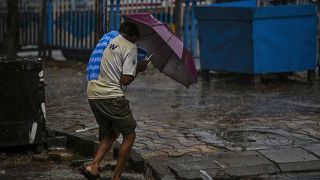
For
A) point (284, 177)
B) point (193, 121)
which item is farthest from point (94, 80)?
point (193, 121)

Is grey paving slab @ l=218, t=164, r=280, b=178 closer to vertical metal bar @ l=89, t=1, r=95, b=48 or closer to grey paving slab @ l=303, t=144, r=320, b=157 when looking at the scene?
grey paving slab @ l=303, t=144, r=320, b=157

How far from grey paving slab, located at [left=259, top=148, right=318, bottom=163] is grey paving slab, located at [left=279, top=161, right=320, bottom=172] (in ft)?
0.37

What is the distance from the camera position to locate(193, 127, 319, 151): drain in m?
7.38

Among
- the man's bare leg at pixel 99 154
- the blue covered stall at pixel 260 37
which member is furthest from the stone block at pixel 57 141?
the blue covered stall at pixel 260 37

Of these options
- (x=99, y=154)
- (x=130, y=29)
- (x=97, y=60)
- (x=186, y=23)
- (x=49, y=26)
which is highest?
(x=130, y=29)

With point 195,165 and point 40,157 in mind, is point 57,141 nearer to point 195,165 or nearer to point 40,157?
point 40,157

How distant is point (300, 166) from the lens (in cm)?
648

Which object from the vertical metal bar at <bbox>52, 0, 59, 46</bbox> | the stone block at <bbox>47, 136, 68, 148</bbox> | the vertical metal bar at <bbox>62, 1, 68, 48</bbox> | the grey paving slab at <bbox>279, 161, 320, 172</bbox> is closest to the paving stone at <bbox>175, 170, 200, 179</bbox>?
the grey paving slab at <bbox>279, 161, 320, 172</bbox>

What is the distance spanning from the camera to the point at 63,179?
20.7 ft

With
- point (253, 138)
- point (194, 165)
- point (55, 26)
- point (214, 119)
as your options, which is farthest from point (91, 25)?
point (194, 165)

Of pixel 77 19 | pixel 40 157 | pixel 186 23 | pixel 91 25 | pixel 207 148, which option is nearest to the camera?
pixel 40 157

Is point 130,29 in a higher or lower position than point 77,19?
higher

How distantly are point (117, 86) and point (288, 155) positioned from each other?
7.32 feet

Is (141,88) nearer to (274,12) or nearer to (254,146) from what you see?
(274,12)
